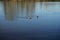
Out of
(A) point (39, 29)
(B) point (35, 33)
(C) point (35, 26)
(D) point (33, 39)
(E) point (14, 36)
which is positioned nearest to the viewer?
(D) point (33, 39)

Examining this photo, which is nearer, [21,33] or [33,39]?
[33,39]

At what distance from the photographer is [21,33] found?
220cm

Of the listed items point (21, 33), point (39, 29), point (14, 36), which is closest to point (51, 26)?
point (39, 29)

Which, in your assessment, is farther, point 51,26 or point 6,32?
point 51,26

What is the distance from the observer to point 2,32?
88.4 inches

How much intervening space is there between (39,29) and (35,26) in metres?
0.18

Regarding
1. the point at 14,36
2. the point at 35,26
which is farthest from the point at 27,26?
the point at 14,36

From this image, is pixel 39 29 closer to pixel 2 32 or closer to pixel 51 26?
pixel 51 26

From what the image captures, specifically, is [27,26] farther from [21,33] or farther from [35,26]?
[21,33]

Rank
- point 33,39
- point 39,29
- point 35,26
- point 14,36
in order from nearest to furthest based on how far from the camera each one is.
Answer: point 33,39 < point 14,36 < point 39,29 < point 35,26

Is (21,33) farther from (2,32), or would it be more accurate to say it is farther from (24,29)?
(2,32)

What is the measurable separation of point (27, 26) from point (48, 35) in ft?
1.79

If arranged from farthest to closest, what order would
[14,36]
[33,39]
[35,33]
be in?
[35,33]
[14,36]
[33,39]

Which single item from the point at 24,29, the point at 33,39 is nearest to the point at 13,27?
the point at 24,29
